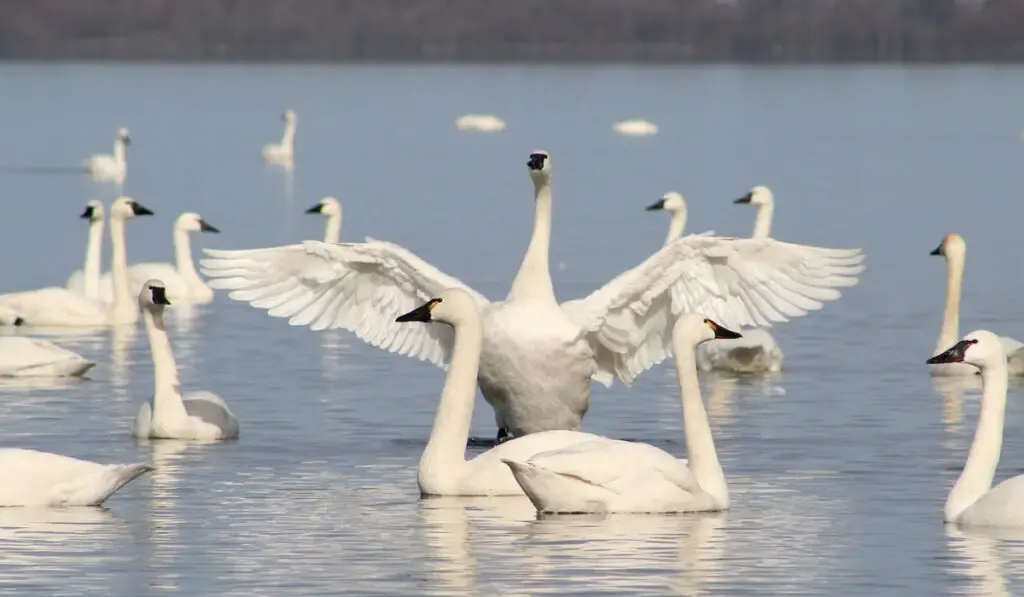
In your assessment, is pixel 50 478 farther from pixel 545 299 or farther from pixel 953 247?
pixel 953 247

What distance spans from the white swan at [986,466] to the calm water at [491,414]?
145 millimetres

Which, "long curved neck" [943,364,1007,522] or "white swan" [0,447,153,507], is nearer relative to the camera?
"long curved neck" [943,364,1007,522]

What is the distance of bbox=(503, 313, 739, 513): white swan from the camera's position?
12609mm

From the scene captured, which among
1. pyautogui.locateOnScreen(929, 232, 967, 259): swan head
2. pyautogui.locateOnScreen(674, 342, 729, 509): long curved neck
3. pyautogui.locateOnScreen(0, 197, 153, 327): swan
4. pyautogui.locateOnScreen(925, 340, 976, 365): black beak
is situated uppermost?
pyautogui.locateOnScreen(925, 340, 976, 365): black beak

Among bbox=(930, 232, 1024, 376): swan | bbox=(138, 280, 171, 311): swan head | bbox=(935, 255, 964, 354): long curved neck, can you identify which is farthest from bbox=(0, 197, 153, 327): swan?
bbox=(935, 255, 964, 354): long curved neck

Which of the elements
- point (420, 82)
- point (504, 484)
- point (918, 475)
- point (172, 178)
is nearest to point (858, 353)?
point (918, 475)

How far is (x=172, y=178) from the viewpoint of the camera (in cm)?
4747

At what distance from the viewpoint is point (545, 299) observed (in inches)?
605

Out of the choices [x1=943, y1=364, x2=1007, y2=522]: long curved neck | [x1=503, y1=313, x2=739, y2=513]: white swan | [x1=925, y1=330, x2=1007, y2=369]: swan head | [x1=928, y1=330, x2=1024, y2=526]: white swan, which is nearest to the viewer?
[x1=928, y1=330, x2=1024, y2=526]: white swan

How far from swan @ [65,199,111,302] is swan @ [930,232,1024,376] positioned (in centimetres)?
770

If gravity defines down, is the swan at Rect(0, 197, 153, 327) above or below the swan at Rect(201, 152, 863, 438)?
below

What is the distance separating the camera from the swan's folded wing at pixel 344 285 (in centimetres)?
1590

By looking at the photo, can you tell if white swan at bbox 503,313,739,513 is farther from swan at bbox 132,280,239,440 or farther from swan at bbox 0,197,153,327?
swan at bbox 0,197,153,327

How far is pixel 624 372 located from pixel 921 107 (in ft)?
253
